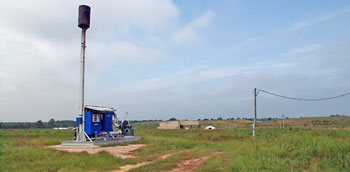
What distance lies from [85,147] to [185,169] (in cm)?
971

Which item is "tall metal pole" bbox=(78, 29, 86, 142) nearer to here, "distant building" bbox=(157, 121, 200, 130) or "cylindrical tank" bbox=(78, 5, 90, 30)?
"cylindrical tank" bbox=(78, 5, 90, 30)

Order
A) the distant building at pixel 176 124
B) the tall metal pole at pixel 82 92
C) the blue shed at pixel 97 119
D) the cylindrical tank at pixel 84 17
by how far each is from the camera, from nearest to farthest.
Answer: the tall metal pole at pixel 82 92
the blue shed at pixel 97 119
the cylindrical tank at pixel 84 17
the distant building at pixel 176 124

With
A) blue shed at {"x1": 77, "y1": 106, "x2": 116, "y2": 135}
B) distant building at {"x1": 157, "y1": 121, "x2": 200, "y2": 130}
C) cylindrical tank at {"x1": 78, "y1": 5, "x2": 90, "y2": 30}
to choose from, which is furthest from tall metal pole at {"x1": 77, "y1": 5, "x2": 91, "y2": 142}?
distant building at {"x1": 157, "y1": 121, "x2": 200, "y2": 130}

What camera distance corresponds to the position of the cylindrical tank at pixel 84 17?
21.7 m

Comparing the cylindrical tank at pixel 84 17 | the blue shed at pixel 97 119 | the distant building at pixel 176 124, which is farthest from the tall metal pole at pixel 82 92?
the distant building at pixel 176 124

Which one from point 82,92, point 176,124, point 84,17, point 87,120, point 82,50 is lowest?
point 176,124

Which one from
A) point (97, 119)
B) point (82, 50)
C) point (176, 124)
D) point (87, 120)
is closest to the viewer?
point (87, 120)

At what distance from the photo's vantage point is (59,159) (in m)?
13.3

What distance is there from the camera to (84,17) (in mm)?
21750

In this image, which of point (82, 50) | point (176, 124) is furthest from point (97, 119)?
point (176, 124)

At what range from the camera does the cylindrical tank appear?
2169 cm

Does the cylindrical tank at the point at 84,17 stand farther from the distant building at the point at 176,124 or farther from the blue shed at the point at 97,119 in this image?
the distant building at the point at 176,124

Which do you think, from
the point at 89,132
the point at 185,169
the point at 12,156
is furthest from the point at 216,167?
the point at 89,132

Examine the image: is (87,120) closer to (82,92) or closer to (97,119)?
(97,119)
